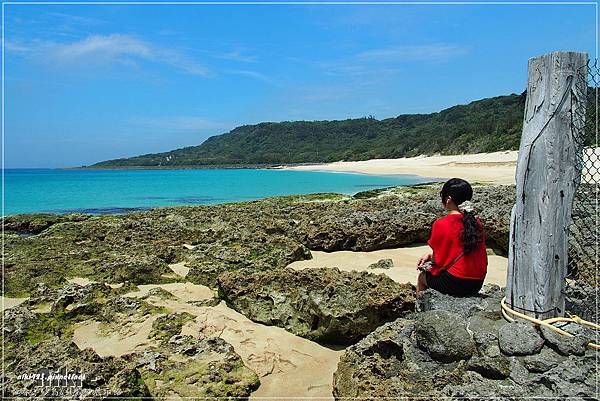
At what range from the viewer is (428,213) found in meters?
9.66

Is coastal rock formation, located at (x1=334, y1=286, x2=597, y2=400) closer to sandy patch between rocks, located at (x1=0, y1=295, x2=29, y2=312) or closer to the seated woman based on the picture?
the seated woman

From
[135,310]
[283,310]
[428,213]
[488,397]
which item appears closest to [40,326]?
[135,310]

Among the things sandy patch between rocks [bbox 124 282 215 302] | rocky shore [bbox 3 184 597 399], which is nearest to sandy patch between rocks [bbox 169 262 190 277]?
rocky shore [bbox 3 184 597 399]

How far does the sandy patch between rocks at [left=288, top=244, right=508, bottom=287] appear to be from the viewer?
23.1 feet

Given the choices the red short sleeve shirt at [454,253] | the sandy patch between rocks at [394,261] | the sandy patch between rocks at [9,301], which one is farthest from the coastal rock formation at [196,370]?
the sandy patch between rocks at [9,301]

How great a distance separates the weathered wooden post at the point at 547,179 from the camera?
324 cm

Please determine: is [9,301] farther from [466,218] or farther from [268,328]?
[466,218]

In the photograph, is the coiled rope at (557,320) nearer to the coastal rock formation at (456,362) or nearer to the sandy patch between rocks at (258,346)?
the coastal rock formation at (456,362)

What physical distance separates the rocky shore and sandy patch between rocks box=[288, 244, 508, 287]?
24cm

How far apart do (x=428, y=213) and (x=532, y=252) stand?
638 centimetres

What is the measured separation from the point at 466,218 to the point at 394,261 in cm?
406

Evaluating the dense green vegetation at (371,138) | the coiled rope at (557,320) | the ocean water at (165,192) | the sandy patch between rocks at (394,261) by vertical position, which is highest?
the dense green vegetation at (371,138)

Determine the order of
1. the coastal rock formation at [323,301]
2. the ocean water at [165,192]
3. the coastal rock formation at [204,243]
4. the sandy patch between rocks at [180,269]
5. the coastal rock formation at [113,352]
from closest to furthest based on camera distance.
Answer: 1. the coastal rock formation at [113,352]
2. the coastal rock formation at [323,301]
3. the coastal rock formation at [204,243]
4. the sandy patch between rocks at [180,269]
5. the ocean water at [165,192]

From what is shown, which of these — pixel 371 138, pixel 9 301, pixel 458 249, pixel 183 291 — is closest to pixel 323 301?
pixel 458 249
